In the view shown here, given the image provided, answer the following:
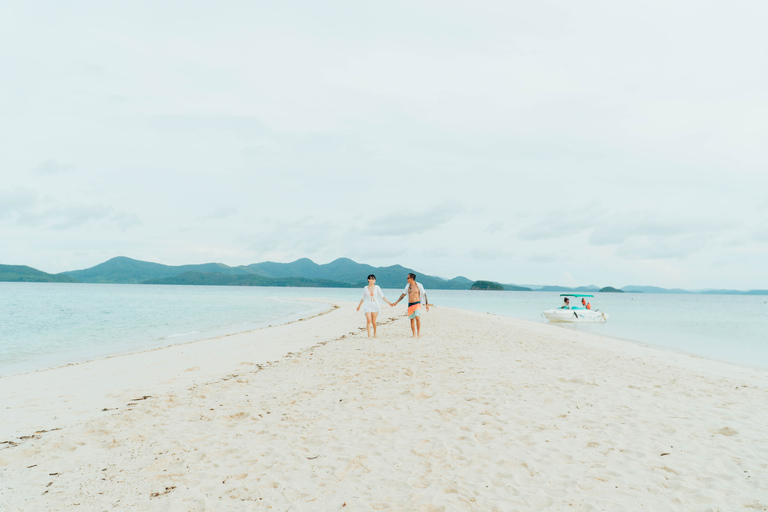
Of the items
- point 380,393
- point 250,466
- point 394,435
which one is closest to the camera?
point 250,466

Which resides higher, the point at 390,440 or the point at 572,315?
the point at 572,315

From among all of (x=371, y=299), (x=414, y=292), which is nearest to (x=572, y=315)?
(x=414, y=292)

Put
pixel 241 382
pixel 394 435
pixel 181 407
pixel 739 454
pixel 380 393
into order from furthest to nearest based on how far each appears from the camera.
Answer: pixel 241 382 → pixel 380 393 → pixel 181 407 → pixel 394 435 → pixel 739 454

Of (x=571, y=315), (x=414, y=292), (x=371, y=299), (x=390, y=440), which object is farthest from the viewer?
(x=571, y=315)

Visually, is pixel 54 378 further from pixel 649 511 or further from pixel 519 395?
pixel 649 511

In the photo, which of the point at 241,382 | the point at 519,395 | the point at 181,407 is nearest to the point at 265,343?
the point at 241,382

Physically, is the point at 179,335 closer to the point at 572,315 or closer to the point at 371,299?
Result: the point at 371,299

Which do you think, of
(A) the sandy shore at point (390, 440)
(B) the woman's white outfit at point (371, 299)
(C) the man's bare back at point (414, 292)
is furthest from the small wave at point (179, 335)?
(C) the man's bare back at point (414, 292)

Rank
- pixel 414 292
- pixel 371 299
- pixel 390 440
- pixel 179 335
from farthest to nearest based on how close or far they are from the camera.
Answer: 1. pixel 179 335
2. pixel 371 299
3. pixel 414 292
4. pixel 390 440

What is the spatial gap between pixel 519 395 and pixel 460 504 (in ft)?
14.8

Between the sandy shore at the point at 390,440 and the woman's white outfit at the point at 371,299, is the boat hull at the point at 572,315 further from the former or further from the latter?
the sandy shore at the point at 390,440

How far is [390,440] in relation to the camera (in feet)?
19.9

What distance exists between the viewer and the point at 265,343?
18438 mm

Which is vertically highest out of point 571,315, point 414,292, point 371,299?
point 414,292
